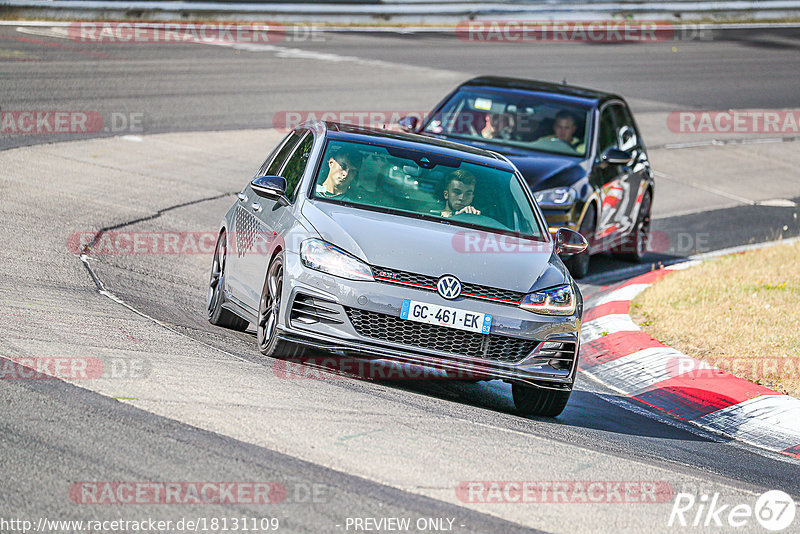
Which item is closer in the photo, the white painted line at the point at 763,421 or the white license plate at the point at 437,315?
the white license plate at the point at 437,315

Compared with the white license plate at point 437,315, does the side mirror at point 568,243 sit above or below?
above

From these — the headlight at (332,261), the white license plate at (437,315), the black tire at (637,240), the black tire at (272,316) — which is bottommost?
the black tire at (637,240)

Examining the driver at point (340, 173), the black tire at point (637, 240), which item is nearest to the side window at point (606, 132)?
the black tire at point (637, 240)

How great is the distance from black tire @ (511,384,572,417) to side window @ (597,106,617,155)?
5953 mm

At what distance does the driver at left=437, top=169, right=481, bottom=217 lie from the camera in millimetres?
7965

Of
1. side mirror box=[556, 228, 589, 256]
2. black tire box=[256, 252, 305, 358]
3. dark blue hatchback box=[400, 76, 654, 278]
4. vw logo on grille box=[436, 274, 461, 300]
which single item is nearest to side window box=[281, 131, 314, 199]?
black tire box=[256, 252, 305, 358]

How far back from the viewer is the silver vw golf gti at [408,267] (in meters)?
6.85

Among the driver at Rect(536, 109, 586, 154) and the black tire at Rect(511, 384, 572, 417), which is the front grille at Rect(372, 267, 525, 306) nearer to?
the black tire at Rect(511, 384, 572, 417)

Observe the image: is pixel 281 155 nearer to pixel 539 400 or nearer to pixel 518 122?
pixel 539 400

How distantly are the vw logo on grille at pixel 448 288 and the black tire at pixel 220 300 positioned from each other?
217 centimetres

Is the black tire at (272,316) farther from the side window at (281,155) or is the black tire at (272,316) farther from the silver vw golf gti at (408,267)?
the side window at (281,155)

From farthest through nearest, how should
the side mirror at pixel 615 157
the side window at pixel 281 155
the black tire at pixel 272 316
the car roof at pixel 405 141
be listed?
1. the side mirror at pixel 615 157
2. the side window at pixel 281 155
3. the car roof at pixel 405 141
4. the black tire at pixel 272 316

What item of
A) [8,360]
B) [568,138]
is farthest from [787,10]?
[8,360]

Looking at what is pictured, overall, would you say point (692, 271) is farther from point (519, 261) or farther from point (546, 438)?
point (546, 438)
